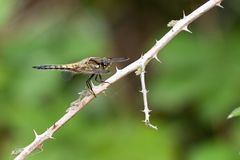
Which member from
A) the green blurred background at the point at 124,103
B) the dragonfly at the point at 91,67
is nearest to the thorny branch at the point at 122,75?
the dragonfly at the point at 91,67

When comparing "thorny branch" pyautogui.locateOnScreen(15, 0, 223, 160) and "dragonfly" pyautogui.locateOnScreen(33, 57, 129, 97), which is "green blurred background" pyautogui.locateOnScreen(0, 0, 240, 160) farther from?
"thorny branch" pyautogui.locateOnScreen(15, 0, 223, 160)

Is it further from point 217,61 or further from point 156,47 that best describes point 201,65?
point 156,47

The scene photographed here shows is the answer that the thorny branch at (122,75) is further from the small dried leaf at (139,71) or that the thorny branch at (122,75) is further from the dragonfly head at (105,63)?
the dragonfly head at (105,63)

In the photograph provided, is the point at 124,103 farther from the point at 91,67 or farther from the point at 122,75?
the point at 122,75

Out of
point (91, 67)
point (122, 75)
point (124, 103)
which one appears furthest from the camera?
point (124, 103)

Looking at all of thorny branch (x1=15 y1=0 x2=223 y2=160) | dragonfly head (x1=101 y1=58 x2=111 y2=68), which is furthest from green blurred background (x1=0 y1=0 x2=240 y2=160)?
thorny branch (x1=15 y1=0 x2=223 y2=160)

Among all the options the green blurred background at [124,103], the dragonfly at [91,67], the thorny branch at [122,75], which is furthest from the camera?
the green blurred background at [124,103]

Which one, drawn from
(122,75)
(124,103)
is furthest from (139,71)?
(124,103)

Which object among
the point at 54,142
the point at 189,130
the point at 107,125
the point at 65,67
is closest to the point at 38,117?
the point at 54,142
